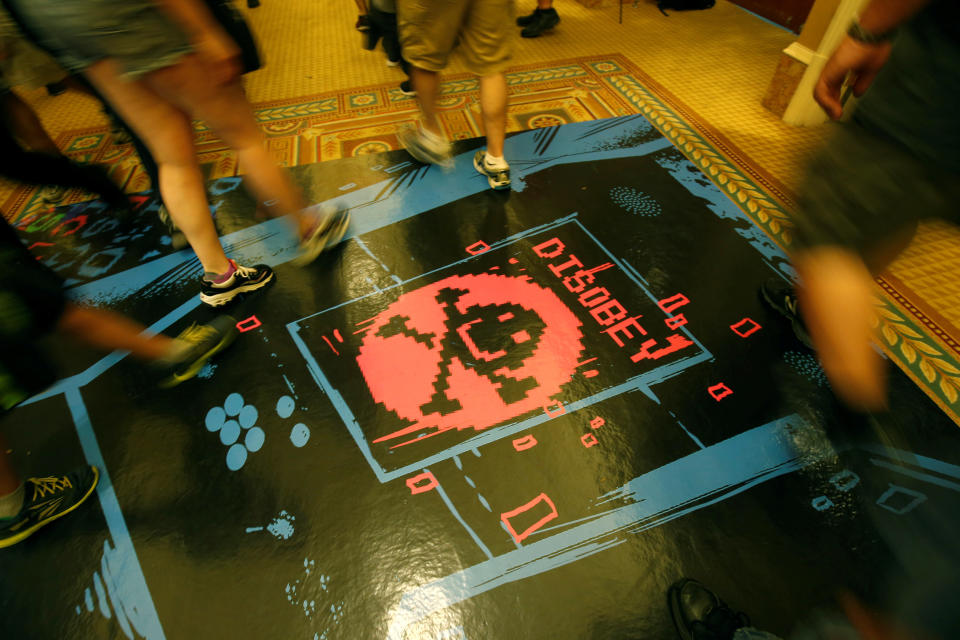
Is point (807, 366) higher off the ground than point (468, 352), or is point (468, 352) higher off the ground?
point (807, 366)

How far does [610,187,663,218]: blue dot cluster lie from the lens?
1.59 metres

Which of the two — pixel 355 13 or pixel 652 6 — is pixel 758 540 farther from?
pixel 355 13

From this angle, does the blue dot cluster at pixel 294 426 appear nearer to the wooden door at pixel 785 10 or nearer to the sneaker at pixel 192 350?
the sneaker at pixel 192 350

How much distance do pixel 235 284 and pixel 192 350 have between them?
263 millimetres

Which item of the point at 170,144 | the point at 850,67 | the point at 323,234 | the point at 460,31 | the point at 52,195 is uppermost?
the point at 850,67

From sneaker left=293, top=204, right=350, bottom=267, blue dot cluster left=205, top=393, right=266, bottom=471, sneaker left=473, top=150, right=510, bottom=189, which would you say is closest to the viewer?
blue dot cluster left=205, top=393, right=266, bottom=471

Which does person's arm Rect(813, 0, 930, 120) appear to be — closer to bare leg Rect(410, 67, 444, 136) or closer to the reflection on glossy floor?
the reflection on glossy floor

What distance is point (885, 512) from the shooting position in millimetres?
948

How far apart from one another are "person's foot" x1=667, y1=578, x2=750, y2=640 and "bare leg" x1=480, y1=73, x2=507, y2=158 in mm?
1436

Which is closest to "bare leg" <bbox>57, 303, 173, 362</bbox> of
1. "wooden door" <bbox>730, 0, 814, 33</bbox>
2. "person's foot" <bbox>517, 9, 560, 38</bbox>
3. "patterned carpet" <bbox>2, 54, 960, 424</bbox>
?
"patterned carpet" <bbox>2, 54, 960, 424</bbox>

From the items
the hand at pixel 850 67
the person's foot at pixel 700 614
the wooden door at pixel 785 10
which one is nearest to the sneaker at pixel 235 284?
the person's foot at pixel 700 614

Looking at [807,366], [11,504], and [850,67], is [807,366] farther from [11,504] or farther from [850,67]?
[11,504]

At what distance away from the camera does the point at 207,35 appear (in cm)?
90

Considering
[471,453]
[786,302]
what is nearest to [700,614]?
[471,453]
